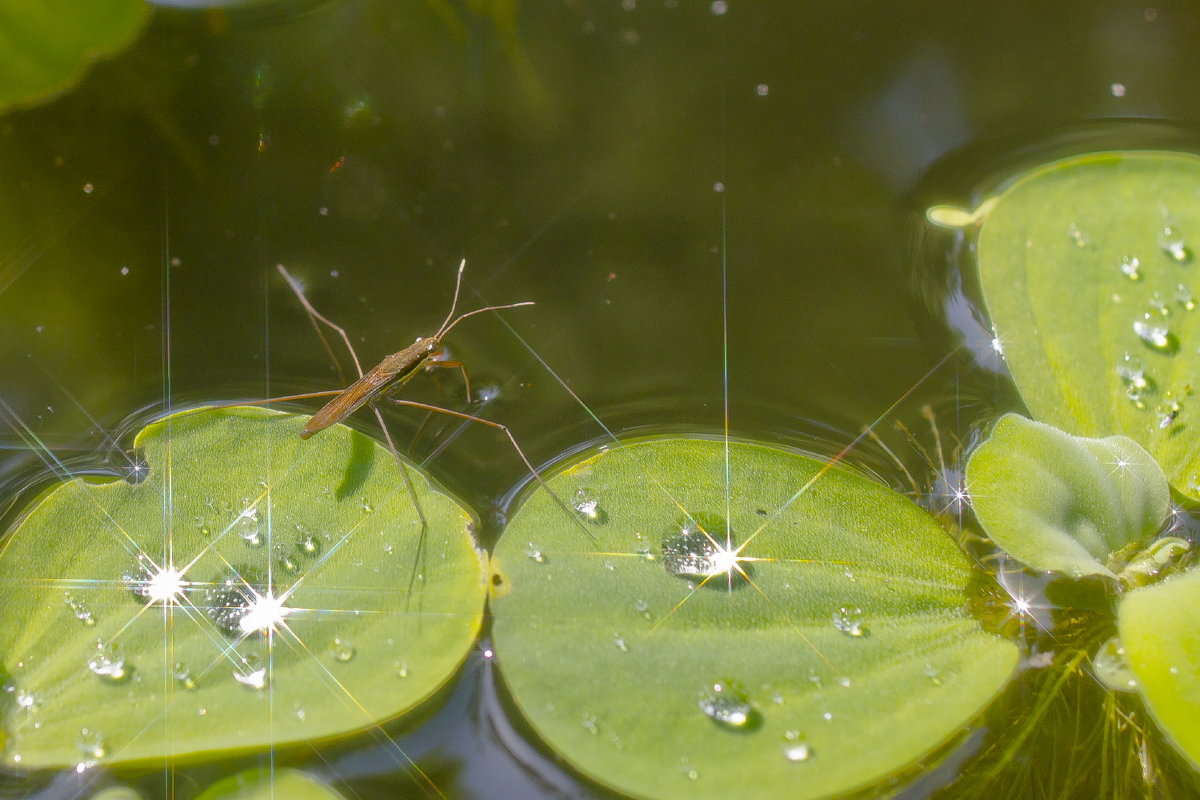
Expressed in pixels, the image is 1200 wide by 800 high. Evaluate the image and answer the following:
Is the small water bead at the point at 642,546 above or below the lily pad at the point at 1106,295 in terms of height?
below

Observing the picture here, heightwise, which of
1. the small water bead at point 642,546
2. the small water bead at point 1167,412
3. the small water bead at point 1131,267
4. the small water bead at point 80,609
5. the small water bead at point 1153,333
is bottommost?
the small water bead at point 80,609

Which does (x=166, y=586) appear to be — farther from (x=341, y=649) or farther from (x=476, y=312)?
(x=476, y=312)

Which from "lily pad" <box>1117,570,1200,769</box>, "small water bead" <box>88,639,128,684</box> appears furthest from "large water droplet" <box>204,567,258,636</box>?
"lily pad" <box>1117,570,1200,769</box>

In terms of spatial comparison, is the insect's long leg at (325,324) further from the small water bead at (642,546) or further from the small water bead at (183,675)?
the small water bead at (642,546)

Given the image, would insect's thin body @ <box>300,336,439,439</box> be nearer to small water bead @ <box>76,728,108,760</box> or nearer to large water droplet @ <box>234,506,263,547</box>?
large water droplet @ <box>234,506,263,547</box>

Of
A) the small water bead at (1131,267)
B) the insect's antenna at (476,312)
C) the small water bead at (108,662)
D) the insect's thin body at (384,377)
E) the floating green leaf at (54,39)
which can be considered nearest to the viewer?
the small water bead at (108,662)

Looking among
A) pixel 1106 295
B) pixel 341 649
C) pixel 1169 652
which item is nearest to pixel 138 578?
pixel 341 649

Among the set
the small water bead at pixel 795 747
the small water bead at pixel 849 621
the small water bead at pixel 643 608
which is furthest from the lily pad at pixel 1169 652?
the small water bead at pixel 643 608
